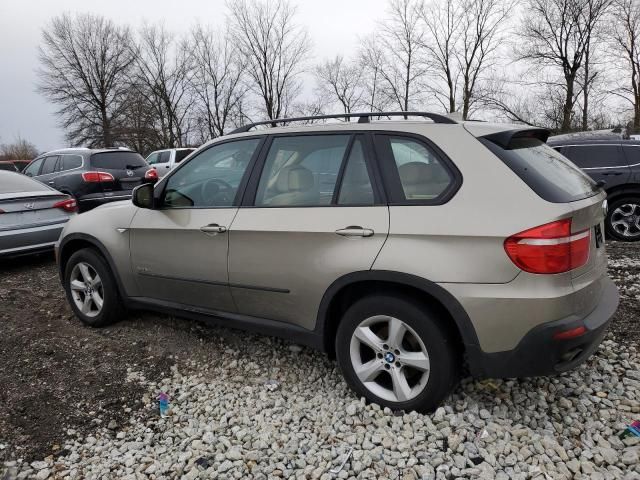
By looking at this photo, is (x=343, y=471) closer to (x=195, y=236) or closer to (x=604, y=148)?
(x=195, y=236)

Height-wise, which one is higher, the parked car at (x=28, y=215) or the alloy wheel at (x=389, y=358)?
the parked car at (x=28, y=215)

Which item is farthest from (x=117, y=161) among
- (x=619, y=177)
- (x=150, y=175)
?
(x=619, y=177)

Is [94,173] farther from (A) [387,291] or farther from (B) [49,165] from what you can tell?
(A) [387,291]

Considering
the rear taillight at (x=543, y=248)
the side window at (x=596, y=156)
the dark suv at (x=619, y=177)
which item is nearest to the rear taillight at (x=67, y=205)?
the rear taillight at (x=543, y=248)

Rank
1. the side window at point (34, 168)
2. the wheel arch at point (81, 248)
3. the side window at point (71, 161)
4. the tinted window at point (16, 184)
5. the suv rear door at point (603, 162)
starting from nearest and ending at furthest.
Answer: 1. the wheel arch at point (81, 248)
2. the tinted window at point (16, 184)
3. the suv rear door at point (603, 162)
4. the side window at point (71, 161)
5. the side window at point (34, 168)

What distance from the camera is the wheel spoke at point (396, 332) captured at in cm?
260

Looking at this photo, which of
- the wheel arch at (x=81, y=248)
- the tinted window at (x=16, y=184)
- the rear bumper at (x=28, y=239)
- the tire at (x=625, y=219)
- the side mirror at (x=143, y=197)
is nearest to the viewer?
the side mirror at (x=143, y=197)

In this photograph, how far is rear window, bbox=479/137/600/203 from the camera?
2.41 meters

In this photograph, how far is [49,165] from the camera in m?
10.1

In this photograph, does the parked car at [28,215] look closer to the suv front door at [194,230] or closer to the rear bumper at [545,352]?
the suv front door at [194,230]


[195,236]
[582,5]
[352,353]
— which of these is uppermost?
[582,5]

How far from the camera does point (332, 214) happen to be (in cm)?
278

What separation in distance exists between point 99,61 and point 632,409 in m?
44.9

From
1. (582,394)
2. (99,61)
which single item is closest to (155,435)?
(582,394)
